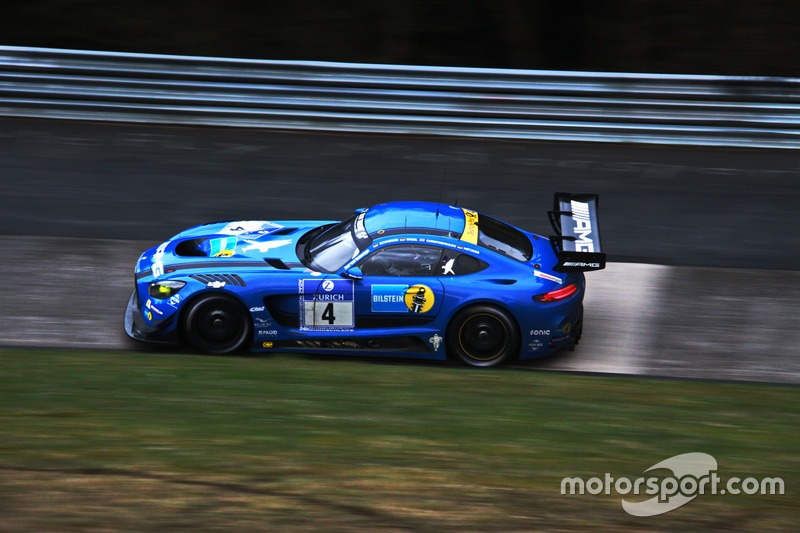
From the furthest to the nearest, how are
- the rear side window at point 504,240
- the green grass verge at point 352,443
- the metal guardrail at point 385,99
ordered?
the metal guardrail at point 385,99 < the rear side window at point 504,240 < the green grass verge at point 352,443

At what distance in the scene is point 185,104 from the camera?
41.7 feet

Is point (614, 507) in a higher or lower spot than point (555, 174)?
lower

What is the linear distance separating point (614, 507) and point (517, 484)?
0.53 m

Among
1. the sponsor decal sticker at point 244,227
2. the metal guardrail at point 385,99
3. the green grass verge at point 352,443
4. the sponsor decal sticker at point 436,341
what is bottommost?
the green grass verge at point 352,443

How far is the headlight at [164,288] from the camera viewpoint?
25.4 ft

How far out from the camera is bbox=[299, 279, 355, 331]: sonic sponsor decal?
25.1 ft

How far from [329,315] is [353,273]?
42 cm

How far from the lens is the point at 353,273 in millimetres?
7695

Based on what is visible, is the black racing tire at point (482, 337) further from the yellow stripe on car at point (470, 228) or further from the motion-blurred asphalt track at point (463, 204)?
the yellow stripe on car at point (470, 228)

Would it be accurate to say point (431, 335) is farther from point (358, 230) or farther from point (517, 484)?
point (517, 484)

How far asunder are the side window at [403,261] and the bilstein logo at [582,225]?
4.51 ft

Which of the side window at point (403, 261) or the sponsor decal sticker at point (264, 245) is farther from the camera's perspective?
the sponsor decal sticker at point (264, 245)

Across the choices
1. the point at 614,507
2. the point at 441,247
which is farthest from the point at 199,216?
the point at 614,507

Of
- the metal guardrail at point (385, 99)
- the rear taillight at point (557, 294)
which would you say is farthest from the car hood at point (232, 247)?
the metal guardrail at point (385, 99)
